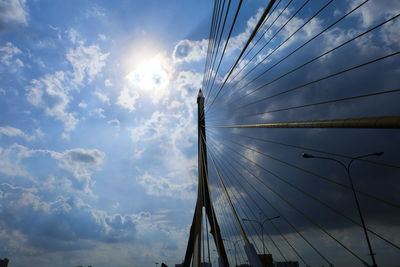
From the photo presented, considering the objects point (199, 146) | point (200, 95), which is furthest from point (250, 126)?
point (200, 95)

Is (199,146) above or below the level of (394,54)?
above

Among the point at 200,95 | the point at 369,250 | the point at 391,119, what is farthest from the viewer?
the point at 200,95

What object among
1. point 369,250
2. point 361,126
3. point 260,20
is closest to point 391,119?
point 361,126

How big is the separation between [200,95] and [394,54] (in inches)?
954

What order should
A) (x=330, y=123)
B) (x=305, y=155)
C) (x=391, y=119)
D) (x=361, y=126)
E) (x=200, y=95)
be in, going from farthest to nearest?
(x=200, y=95)
(x=305, y=155)
(x=330, y=123)
(x=361, y=126)
(x=391, y=119)

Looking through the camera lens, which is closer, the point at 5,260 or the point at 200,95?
the point at 200,95

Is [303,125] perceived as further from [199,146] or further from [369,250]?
[199,146]

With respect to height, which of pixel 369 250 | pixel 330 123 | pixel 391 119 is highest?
pixel 330 123

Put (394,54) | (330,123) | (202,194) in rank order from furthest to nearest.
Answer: (202,194) → (330,123) → (394,54)

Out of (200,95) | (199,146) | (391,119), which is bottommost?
(391,119)

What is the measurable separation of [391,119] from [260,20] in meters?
4.77

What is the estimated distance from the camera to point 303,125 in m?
5.23

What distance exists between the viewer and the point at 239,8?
26.1 feet

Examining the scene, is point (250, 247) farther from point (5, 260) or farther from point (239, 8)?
point (5, 260)
